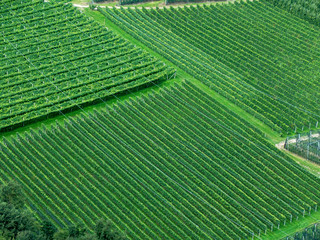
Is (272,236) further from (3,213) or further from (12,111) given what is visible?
(12,111)

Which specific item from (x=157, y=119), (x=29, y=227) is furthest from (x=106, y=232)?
(x=157, y=119)

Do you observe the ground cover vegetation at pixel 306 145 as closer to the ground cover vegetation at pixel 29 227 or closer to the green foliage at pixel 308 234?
the green foliage at pixel 308 234

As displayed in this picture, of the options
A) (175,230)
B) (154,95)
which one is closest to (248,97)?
(154,95)

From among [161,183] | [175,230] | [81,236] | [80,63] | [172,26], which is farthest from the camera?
[172,26]

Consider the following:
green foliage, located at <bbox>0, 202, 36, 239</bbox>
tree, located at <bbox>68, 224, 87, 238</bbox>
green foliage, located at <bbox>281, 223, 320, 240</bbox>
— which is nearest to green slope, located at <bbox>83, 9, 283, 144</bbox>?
green foliage, located at <bbox>281, 223, 320, 240</bbox>

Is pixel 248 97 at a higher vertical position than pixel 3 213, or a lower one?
higher

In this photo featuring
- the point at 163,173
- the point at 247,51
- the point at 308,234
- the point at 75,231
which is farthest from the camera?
the point at 247,51

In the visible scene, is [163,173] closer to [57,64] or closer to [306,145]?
[306,145]
